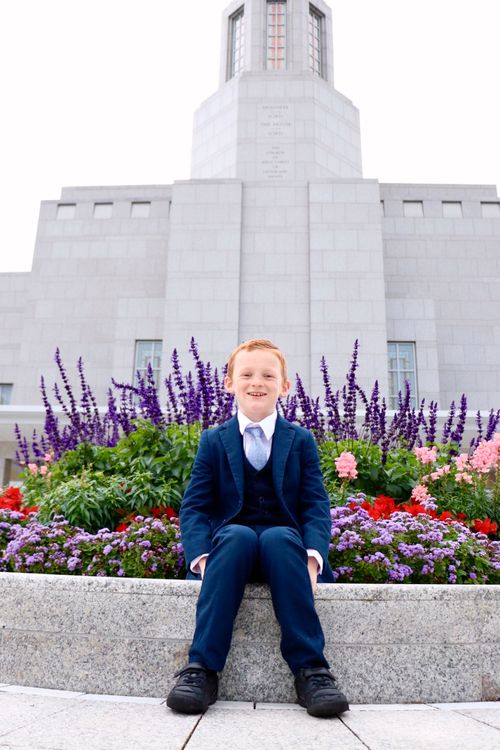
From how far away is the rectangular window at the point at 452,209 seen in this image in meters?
15.9

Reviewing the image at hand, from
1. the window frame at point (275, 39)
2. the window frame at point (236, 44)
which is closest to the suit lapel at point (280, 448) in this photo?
the window frame at point (236, 44)

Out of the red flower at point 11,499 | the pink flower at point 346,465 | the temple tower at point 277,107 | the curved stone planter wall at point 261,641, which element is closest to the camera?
the curved stone planter wall at point 261,641

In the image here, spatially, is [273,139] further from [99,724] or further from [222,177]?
[99,724]

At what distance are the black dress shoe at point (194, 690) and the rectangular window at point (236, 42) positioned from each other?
18.1 m

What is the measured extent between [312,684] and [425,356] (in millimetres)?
13020

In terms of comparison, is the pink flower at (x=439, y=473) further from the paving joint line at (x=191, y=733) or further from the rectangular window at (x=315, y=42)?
the rectangular window at (x=315, y=42)

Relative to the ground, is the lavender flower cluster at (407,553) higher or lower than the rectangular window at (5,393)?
lower

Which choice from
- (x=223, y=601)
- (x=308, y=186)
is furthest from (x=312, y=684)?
(x=308, y=186)

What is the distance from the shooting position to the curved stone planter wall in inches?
91.7

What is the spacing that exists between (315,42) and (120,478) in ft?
58.4

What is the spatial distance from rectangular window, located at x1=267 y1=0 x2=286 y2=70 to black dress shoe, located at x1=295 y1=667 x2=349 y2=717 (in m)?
18.0

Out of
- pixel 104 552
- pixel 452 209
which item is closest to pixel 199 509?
pixel 104 552

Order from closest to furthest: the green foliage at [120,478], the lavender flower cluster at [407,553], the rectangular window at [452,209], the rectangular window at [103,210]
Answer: the lavender flower cluster at [407,553] < the green foliage at [120,478] < the rectangular window at [452,209] < the rectangular window at [103,210]

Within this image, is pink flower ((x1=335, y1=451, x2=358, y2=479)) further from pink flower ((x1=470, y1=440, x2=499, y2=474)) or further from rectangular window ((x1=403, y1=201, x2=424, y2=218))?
rectangular window ((x1=403, y1=201, x2=424, y2=218))
